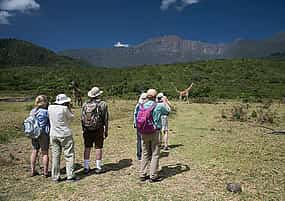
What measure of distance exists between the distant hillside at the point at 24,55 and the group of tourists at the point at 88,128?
136 meters

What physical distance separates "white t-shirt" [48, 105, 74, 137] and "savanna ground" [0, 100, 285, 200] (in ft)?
3.76

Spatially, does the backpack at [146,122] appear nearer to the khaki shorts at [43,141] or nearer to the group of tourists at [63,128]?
the group of tourists at [63,128]

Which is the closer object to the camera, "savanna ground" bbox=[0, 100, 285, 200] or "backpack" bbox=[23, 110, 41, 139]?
"savanna ground" bbox=[0, 100, 285, 200]

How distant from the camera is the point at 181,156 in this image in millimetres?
10070

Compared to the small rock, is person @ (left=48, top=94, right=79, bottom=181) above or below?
above

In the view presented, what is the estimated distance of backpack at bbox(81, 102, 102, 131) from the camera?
799cm

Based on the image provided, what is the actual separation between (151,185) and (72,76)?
197ft

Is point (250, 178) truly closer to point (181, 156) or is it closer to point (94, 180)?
point (181, 156)

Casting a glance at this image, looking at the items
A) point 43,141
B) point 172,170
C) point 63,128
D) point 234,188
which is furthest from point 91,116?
point 234,188

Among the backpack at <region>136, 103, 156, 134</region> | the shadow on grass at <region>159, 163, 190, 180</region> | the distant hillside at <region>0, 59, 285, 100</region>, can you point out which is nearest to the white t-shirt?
the backpack at <region>136, 103, 156, 134</region>

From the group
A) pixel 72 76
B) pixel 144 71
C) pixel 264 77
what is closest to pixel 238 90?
pixel 264 77

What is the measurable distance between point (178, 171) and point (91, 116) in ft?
8.30

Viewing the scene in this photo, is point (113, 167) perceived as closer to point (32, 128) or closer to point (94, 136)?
point (94, 136)

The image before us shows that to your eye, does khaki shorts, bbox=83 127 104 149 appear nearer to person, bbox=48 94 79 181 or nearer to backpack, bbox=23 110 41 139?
person, bbox=48 94 79 181
